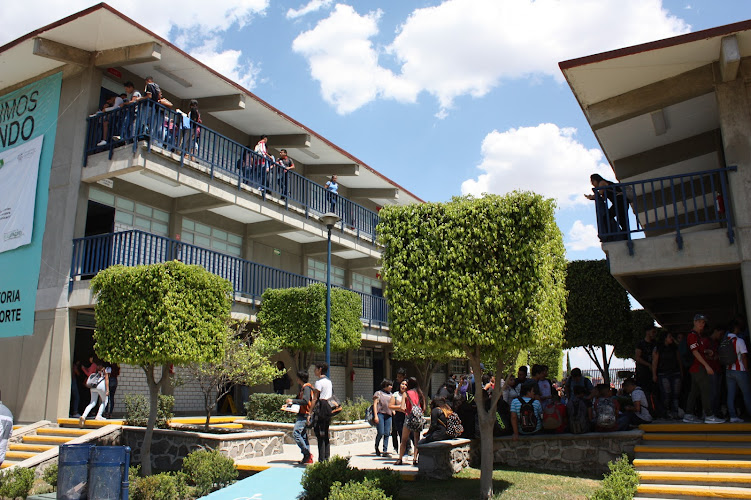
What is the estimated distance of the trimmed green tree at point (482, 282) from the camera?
8.32 m

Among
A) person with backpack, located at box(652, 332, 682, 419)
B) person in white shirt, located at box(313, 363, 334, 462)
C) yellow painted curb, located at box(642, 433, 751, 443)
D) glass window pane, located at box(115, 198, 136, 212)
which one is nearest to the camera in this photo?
yellow painted curb, located at box(642, 433, 751, 443)

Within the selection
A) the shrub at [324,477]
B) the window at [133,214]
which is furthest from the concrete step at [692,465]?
the window at [133,214]

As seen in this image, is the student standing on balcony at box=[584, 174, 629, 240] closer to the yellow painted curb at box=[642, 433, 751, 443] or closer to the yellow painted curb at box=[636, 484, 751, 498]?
the yellow painted curb at box=[642, 433, 751, 443]

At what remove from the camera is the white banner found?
50.8ft

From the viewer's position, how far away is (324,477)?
27.3 feet

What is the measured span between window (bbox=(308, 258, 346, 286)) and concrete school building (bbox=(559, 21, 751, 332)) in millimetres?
12237

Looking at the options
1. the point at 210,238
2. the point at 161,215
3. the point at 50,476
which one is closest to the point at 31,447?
the point at 50,476

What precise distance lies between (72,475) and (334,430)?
7.00 meters

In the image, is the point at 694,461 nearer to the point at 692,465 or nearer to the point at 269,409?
the point at 692,465

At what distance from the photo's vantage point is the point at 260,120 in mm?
19719

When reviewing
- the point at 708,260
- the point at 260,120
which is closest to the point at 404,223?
the point at 708,260

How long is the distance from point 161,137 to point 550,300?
1073 centimetres

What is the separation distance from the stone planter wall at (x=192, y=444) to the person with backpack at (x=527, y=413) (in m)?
4.97

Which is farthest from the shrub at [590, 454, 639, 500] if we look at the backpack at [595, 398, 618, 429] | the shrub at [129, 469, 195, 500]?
the shrub at [129, 469, 195, 500]
